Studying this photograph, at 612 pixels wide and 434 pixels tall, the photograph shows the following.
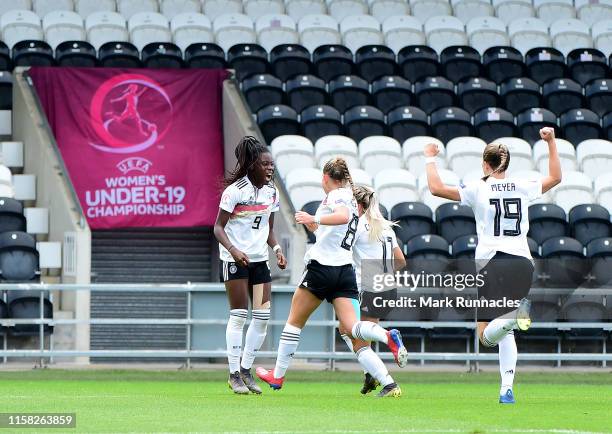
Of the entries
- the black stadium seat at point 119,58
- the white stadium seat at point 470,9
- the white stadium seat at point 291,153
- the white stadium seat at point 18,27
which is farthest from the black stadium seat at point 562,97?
the white stadium seat at point 18,27

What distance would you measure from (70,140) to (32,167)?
2.11 feet

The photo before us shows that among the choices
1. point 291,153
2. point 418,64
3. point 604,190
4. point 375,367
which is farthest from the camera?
point 418,64

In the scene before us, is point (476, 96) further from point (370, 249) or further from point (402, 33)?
point (370, 249)

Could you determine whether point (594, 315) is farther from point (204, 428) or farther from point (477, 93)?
point (204, 428)

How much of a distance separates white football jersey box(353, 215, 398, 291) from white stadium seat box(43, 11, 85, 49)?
10.6 m

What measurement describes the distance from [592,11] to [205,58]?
7.98 meters

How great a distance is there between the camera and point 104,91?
1831 centimetres

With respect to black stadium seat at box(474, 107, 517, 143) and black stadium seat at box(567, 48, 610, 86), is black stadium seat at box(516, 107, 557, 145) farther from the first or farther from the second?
black stadium seat at box(567, 48, 610, 86)

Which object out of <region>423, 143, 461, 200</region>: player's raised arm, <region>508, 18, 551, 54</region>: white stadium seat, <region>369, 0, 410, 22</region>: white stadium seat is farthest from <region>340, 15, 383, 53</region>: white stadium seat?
<region>423, 143, 461, 200</region>: player's raised arm

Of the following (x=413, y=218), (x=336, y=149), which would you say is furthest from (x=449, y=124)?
(x=413, y=218)

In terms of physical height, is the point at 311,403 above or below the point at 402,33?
below

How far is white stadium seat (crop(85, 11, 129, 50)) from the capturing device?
2055 centimetres

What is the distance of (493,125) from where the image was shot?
1905cm

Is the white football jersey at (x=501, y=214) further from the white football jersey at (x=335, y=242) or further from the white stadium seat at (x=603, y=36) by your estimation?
the white stadium seat at (x=603, y=36)
